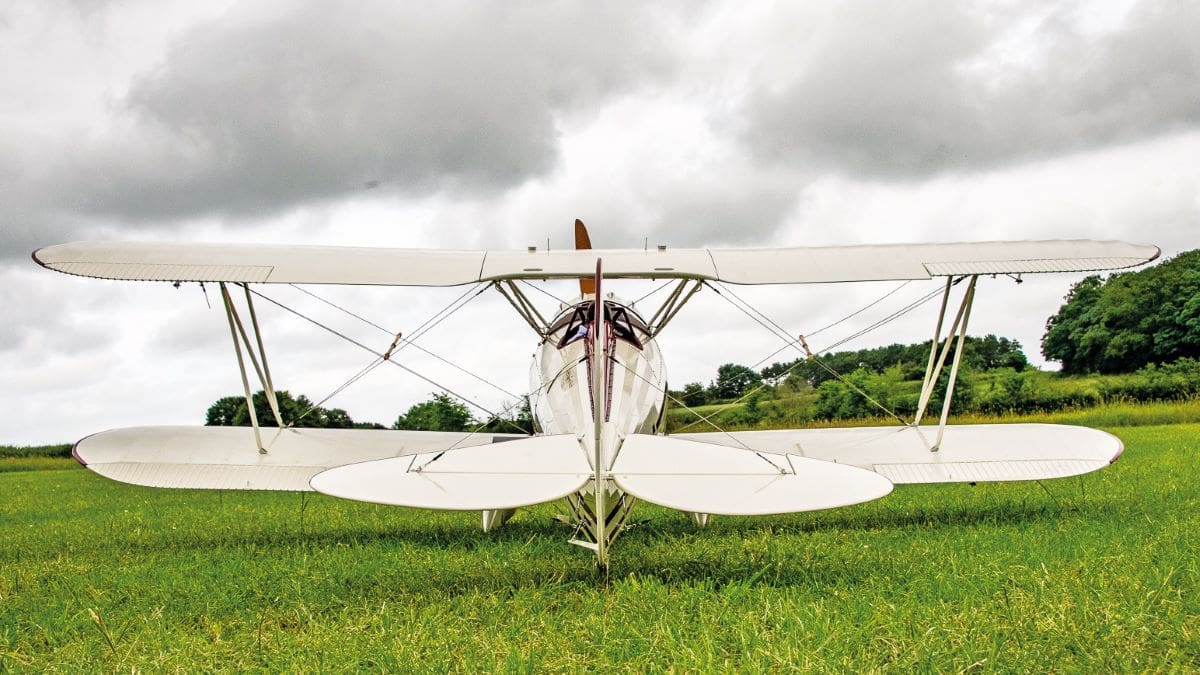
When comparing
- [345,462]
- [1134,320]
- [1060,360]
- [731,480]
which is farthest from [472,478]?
[1060,360]

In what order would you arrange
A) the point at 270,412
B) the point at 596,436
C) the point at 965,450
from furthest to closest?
the point at 270,412 → the point at 965,450 → the point at 596,436

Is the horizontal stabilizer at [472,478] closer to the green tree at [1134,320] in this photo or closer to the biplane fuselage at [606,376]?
the biplane fuselage at [606,376]

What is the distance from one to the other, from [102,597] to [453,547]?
2.49m

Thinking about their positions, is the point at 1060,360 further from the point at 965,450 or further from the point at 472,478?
the point at 472,478

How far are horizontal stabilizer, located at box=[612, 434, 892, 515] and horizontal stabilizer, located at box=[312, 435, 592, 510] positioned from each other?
1.04 feet

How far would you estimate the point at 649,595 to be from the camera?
4785 millimetres

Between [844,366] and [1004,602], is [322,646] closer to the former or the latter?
[1004,602]

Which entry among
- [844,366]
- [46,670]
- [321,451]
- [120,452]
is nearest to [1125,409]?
[844,366]

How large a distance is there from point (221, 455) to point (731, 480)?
5.80 m

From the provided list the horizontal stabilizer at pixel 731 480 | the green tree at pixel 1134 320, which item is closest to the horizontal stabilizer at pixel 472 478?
the horizontal stabilizer at pixel 731 480

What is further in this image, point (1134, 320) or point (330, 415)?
point (1134, 320)

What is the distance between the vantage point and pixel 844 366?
37.8 m

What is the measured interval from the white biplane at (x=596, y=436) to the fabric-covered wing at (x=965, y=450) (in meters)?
0.02

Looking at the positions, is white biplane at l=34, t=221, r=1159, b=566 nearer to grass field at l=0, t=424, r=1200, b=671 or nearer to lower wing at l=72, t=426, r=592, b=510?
lower wing at l=72, t=426, r=592, b=510
